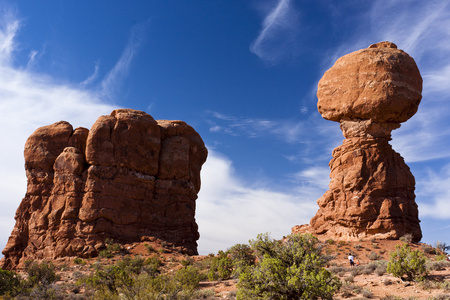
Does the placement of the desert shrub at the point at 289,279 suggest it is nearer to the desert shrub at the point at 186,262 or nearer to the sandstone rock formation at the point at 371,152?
the desert shrub at the point at 186,262

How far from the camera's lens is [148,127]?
3956cm

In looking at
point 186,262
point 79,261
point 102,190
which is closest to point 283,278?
point 186,262

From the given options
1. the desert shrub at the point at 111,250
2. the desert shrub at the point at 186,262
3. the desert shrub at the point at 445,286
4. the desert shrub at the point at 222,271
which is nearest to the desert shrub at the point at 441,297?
the desert shrub at the point at 445,286

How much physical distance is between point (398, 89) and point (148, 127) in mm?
24296

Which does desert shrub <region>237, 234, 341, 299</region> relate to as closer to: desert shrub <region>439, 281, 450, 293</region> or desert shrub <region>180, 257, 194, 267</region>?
desert shrub <region>439, 281, 450, 293</region>

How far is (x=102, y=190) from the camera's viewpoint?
117ft

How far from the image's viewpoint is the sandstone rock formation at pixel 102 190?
1373 inches

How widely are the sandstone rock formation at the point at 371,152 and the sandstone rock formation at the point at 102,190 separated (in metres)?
15.0

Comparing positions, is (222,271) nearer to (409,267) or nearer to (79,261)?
(409,267)

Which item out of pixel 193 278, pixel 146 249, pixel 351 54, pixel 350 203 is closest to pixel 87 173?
pixel 146 249

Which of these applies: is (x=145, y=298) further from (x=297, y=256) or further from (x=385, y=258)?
(x=385, y=258)

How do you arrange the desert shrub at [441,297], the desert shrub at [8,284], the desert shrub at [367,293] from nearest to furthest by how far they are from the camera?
the desert shrub at [441,297] < the desert shrub at [367,293] < the desert shrub at [8,284]

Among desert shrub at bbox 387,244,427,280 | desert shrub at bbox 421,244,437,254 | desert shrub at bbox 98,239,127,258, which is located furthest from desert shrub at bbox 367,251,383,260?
desert shrub at bbox 98,239,127,258

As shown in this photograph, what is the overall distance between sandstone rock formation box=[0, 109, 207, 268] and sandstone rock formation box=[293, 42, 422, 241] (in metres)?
15.0
